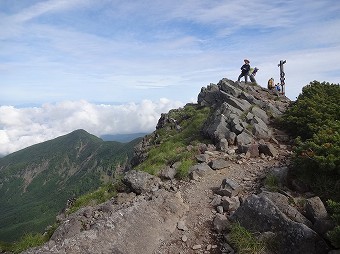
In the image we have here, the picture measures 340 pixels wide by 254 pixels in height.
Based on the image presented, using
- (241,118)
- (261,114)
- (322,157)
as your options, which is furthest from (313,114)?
(322,157)

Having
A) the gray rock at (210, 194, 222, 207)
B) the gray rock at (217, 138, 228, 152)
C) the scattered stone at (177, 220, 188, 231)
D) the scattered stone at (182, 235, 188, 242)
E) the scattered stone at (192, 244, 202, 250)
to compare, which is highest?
the gray rock at (217, 138, 228, 152)

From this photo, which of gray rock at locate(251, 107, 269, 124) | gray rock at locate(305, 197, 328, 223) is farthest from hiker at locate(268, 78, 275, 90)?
gray rock at locate(305, 197, 328, 223)

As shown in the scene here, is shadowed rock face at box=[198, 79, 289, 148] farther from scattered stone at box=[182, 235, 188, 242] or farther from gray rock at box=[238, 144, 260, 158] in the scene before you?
scattered stone at box=[182, 235, 188, 242]

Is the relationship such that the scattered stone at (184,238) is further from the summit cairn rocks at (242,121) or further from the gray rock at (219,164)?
the summit cairn rocks at (242,121)

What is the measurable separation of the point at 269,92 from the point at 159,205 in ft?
85.3

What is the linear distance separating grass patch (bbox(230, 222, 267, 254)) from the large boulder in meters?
0.31

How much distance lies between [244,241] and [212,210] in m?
3.18

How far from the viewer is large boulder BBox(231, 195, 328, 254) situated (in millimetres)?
9781

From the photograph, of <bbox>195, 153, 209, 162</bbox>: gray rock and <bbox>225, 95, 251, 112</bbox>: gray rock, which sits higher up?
<bbox>225, 95, 251, 112</bbox>: gray rock

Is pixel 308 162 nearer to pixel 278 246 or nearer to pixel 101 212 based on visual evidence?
pixel 278 246

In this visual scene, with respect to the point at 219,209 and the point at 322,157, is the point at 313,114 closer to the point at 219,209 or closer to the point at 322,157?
the point at 322,157

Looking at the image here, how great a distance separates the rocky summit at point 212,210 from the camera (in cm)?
1055

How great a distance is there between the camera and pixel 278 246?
1016cm

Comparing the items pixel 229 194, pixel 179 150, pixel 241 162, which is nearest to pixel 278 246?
pixel 229 194
